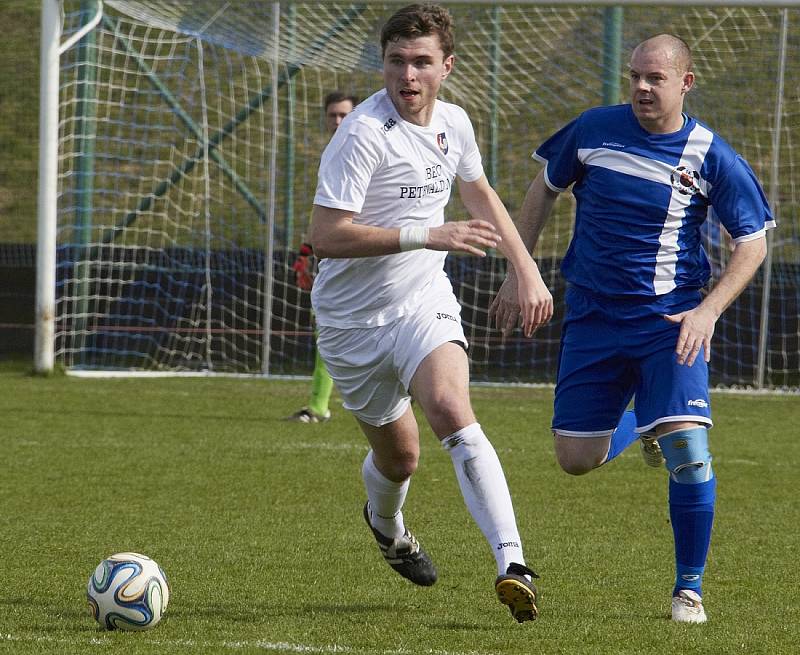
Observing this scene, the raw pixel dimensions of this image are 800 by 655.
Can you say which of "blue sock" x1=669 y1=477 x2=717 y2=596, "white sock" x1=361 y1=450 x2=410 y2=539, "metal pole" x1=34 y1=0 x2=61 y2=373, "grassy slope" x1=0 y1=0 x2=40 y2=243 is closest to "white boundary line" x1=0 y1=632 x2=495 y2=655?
"blue sock" x1=669 y1=477 x2=717 y2=596

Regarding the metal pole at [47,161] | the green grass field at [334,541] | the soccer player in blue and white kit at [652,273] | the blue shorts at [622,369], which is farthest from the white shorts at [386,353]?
the metal pole at [47,161]

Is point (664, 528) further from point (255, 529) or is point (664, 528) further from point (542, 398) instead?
point (542, 398)

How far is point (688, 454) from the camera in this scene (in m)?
4.66

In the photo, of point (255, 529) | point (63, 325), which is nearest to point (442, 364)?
point (255, 529)

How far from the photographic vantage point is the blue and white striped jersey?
4.82 metres

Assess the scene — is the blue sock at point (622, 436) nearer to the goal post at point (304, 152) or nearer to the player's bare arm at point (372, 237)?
the player's bare arm at point (372, 237)

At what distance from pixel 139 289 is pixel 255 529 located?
10030 mm

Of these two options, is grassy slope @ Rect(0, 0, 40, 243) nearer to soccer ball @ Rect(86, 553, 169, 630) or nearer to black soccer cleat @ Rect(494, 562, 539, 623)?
soccer ball @ Rect(86, 553, 169, 630)

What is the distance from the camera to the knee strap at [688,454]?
15.3 feet

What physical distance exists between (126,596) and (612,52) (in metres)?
10.3

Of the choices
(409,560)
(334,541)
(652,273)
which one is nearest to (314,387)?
(334,541)

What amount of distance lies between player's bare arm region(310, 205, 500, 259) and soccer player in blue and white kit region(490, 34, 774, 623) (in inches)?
24.3

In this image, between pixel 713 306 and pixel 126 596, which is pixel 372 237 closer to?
pixel 713 306

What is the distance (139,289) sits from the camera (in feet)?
52.1
